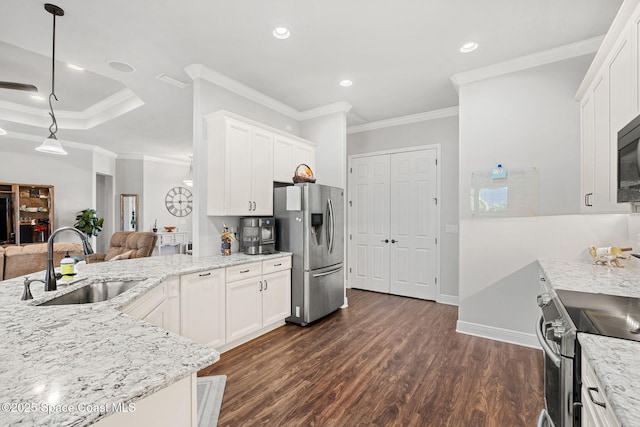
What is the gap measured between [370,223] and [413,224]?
0.74 metres

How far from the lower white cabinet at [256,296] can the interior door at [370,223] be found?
79.0 inches

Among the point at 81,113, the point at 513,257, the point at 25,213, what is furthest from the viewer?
the point at 25,213

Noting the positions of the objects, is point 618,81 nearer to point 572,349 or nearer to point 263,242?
point 572,349

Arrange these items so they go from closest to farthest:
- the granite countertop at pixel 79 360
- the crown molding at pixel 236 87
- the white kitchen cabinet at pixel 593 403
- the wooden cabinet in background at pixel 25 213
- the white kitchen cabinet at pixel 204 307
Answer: the granite countertop at pixel 79 360, the white kitchen cabinet at pixel 593 403, the white kitchen cabinet at pixel 204 307, the crown molding at pixel 236 87, the wooden cabinet in background at pixel 25 213

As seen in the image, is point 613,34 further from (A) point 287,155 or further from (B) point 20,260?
(B) point 20,260

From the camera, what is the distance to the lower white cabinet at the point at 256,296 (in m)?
2.91

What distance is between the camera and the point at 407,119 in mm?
4766

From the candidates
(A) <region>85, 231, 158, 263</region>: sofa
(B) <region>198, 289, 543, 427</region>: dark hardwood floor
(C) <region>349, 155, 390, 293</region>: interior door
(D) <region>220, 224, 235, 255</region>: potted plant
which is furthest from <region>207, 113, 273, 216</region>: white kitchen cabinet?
(A) <region>85, 231, 158, 263</region>: sofa

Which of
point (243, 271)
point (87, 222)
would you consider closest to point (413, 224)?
point (243, 271)

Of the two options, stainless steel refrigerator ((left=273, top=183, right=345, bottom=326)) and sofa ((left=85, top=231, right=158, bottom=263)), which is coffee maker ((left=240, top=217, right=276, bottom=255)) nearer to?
stainless steel refrigerator ((left=273, top=183, right=345, bottom=326))

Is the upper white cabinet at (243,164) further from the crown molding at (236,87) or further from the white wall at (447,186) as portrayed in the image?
the white wall at (447,186)

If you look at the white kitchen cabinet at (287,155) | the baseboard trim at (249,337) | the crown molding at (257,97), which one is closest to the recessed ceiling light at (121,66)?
the crown molding at (257,97)

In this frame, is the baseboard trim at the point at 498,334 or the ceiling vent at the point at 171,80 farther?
the ceiling vent at the point at 171,80

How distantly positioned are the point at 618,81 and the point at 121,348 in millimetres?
2936
